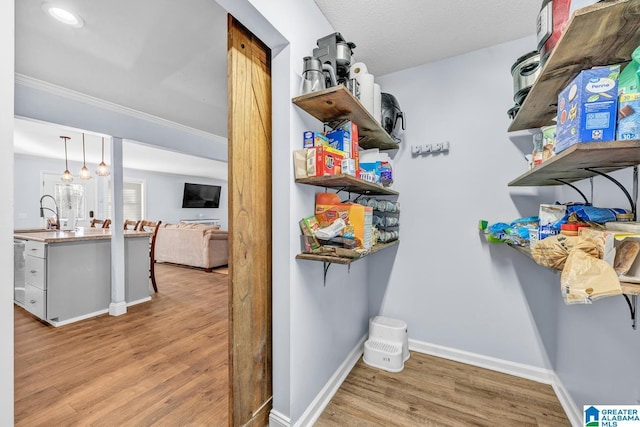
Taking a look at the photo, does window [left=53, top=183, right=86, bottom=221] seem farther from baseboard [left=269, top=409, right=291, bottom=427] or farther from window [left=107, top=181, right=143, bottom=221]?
baseboard [left=269, top=409, right=291, bottom=427]

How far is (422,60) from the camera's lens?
2113 millimetres

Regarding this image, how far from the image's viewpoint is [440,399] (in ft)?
5.37

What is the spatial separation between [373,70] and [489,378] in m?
2.60

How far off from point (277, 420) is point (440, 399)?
3.41 ft

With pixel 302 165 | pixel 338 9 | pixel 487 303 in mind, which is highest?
pixel 338 9

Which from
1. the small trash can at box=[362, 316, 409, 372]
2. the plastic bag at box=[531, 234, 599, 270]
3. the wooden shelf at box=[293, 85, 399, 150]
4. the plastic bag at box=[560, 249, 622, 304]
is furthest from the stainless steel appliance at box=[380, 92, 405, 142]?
the small trash can at box=[362, 316, 409, 372]

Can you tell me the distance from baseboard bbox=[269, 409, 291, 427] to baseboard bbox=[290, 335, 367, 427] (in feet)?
0.17

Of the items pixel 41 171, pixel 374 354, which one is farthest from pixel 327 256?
pixel 41 171

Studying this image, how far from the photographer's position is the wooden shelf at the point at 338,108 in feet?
4.00

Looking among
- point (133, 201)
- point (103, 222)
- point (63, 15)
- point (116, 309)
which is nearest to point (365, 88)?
point (63, 15)

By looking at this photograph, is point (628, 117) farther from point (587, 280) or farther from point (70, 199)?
point (70, 199)

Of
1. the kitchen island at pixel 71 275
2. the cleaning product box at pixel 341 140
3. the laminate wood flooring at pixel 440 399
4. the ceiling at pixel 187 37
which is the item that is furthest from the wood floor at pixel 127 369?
the ceiling at pixel 187 37

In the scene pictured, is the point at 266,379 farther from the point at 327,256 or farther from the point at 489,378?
the point at 489,378

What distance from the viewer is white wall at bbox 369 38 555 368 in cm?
188
